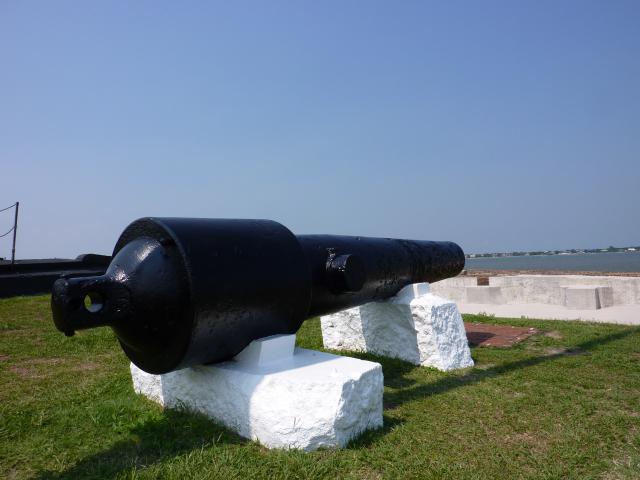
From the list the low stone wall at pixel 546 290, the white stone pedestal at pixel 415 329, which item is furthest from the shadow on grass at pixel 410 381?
the low stone wall at pixel 546 290

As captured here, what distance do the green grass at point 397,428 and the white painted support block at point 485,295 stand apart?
5.34m

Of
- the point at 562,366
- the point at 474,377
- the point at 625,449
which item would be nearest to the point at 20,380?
the point at 474,377

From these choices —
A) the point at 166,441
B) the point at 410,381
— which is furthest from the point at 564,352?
the point at 166,441

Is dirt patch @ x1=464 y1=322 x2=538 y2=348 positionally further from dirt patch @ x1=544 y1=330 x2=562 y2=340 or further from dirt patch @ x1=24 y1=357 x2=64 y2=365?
dirt patch @ x1=24 y1=357 x2=64 y2=365

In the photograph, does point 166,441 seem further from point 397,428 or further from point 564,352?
point 564,352

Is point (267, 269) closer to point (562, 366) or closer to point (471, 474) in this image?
point (471, 474)

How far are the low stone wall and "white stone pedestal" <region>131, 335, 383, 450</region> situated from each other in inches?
317

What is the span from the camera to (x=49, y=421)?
3.40 metres

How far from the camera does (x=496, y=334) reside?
275 inches

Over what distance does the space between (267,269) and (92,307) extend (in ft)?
3.26

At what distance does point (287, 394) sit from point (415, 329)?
2.61 m

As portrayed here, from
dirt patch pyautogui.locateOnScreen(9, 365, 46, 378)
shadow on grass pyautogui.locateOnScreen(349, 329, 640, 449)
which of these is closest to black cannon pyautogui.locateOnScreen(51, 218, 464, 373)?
shadow on grass pyautogui.locateOnScreen(349, 329, 640, 449)

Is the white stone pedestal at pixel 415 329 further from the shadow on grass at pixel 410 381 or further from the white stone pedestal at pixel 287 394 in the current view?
the white stone pedestal at pixel 287 394

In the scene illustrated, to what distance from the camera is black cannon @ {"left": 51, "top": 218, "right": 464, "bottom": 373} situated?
8.41 ft
